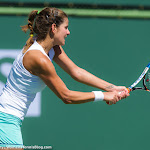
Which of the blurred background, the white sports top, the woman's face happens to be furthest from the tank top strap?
the blurred background

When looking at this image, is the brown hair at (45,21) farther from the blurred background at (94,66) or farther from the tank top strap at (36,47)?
the blurred background at (94,66)

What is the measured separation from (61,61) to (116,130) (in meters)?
1.44

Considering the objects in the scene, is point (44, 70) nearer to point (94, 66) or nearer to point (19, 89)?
point (19, 89)

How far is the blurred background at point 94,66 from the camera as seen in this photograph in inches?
146

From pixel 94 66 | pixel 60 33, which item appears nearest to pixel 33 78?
pixel 60 33

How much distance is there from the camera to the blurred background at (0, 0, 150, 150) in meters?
3.71

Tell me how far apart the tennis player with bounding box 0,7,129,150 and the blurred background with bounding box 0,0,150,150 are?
1.39 m

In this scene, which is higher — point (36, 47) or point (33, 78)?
point (36, 47)

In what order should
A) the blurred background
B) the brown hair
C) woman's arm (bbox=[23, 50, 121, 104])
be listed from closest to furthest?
1. woman's arm (bbox=[23, 50, 121, 104])
2. the brown hair
3. the blurred background

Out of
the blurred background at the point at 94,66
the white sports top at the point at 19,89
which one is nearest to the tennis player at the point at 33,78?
the white sports top at the point at 19,89

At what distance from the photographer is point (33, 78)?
7.25 ft

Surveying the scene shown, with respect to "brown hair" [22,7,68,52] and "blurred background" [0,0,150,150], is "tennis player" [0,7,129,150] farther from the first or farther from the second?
"blurred background" [0,0,150,150]

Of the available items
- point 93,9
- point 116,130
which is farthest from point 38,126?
point 93,9

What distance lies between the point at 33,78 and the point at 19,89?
0.12m
